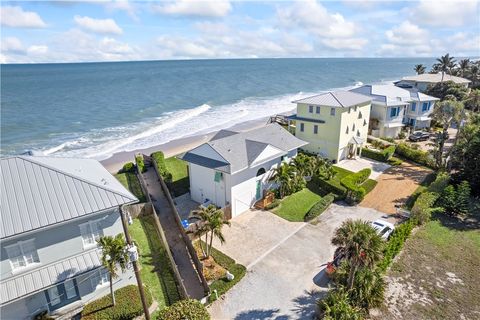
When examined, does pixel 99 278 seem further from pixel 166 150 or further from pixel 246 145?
pixel 166 150

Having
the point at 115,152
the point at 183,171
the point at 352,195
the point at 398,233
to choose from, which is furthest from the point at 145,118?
the point at 398,233

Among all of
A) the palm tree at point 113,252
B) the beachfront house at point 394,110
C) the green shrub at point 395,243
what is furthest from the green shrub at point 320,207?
the beachfront house at point 394,110

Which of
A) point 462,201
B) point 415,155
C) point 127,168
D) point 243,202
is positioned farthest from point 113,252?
point 415,155

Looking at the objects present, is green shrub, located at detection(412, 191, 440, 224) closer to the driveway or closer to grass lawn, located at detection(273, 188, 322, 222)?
the driveway

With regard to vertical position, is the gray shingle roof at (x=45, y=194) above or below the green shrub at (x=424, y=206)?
above

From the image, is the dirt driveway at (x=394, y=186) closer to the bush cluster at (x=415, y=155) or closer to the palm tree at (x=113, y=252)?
the bush cluster at (x=415, y=155)

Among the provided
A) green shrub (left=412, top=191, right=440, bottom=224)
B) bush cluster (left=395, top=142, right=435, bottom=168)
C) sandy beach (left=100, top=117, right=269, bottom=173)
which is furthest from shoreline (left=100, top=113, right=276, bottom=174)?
green shrub (left=412, top=191, right=440, bottom=224)
